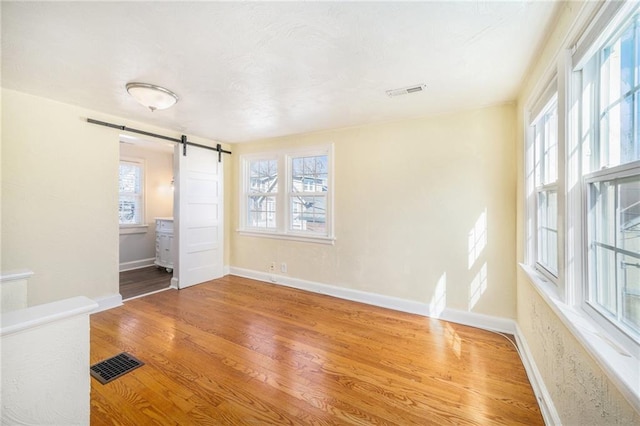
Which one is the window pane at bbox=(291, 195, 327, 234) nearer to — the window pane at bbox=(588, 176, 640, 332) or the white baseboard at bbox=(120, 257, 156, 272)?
the window pane at bbox=(588, 176, 640, 332)

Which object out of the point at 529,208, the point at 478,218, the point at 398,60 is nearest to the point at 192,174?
the point at 398,60

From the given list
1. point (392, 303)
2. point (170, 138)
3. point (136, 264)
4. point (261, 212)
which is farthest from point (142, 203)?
point (392, 303)

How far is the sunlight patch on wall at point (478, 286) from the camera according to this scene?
8.98ft

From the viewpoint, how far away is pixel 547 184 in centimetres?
187

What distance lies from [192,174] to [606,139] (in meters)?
4.40

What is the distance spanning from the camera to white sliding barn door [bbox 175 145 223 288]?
12.8 feet

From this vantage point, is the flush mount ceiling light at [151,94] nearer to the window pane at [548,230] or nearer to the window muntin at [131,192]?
the window pane at [548,230]

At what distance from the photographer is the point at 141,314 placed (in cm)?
300

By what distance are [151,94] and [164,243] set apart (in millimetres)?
3450

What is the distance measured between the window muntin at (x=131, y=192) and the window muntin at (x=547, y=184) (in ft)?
20.7

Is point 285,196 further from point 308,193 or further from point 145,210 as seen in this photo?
point 145,210

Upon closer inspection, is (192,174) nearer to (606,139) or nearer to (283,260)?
(283,260)

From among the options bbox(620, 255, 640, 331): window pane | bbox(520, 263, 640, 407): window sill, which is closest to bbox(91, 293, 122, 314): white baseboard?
bbox(520, 263, 640, 407): window sill

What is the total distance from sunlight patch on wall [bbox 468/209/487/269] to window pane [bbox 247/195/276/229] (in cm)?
288
